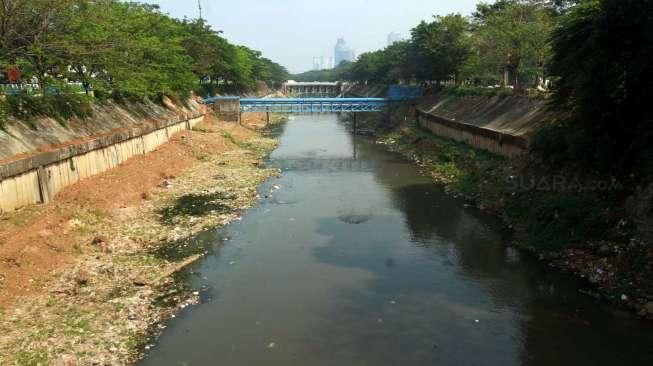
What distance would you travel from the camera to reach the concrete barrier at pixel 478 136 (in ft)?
109

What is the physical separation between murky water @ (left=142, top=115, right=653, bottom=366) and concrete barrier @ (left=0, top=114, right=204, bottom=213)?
827 cm

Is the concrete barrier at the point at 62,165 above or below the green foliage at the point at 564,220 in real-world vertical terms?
above

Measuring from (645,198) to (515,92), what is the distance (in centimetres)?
2574

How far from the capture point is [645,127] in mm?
19797

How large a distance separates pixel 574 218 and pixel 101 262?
63.6ft

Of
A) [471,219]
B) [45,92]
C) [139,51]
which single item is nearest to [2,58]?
[45,92]

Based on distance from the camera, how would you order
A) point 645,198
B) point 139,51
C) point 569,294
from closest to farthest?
point 569,294 → point 645,198 → point 139,51

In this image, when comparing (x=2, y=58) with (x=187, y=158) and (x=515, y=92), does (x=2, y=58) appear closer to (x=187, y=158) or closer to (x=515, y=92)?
(x=187, y=158)

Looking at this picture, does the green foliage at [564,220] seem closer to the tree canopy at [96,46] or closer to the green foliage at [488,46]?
the tree canopy at [96,46]

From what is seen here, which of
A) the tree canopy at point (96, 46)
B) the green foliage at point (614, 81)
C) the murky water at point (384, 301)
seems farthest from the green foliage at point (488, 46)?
the tree canopy at point (96, 46)

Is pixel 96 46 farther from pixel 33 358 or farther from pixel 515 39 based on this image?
pixel 515 39

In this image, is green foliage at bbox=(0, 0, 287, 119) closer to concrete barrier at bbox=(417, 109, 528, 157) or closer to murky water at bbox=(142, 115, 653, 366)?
murky water at bbox=(142, 115, 653, 366)

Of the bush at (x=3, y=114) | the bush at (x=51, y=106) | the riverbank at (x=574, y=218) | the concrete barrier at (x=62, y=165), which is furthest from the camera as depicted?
the bush at (x=51, y=106)

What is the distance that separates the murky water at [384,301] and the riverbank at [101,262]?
50.4 inches
